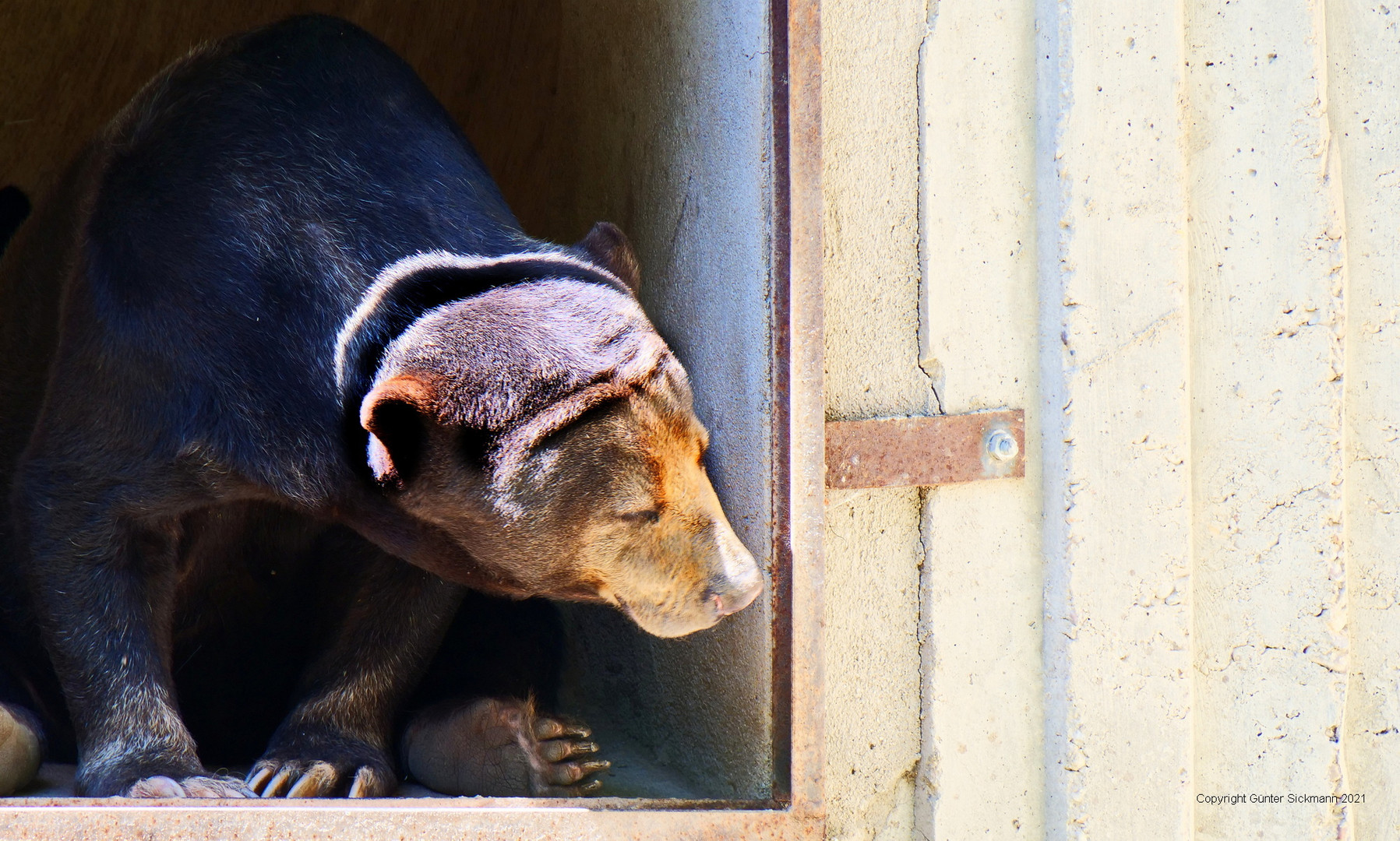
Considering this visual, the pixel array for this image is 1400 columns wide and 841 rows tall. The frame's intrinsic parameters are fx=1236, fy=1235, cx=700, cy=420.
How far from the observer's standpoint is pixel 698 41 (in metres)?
2.78

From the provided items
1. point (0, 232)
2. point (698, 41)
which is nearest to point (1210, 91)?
point (698, 41)

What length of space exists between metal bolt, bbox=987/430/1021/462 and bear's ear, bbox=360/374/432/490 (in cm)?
111

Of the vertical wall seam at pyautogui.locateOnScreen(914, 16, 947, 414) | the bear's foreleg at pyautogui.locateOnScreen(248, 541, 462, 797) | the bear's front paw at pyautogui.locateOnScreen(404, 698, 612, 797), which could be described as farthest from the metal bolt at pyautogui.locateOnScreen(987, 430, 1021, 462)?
the bear's foreleg at pyautogui.locateOnScreen(248, 541, 462, 797)

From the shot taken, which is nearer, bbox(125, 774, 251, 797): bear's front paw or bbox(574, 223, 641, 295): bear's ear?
bbox(125, 774, 251, 797): bear's front paw

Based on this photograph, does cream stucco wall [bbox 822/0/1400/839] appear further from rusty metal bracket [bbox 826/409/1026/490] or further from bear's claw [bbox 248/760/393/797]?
bear's claw [bbox 248/760/393/797]

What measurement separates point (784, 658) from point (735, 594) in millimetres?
157

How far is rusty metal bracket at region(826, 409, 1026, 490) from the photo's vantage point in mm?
2416

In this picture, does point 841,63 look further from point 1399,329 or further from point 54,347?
point 54,347

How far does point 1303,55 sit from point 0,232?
11.3 ft

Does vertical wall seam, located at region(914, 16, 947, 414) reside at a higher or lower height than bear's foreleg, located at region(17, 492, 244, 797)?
higher

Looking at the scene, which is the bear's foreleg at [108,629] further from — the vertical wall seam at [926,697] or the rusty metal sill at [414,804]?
the vertical wall seam at [926,697]

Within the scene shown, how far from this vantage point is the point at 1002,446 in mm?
2467

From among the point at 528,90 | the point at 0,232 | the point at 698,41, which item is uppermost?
the point at 528,90

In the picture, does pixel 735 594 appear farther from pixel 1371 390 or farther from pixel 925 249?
pixel 1371 390
